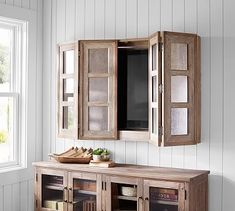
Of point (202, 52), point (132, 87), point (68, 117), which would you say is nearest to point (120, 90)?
point (132, 87)

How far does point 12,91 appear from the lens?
4469mm

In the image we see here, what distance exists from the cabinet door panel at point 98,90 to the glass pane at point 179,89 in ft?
Result: 1.90

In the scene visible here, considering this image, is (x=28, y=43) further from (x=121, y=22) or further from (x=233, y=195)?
(x=233, y=195)

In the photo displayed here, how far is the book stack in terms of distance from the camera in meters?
3.52

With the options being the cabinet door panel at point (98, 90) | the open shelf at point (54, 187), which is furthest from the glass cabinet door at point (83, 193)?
the cabinet door panel at point (98, 90)

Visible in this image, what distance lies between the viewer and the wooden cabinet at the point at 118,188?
3.50m

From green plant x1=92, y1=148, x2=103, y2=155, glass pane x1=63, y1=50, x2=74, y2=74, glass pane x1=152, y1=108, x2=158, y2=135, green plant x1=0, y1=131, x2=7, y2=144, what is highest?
glass pane x1=63, y1=50, x2=74, y2=74

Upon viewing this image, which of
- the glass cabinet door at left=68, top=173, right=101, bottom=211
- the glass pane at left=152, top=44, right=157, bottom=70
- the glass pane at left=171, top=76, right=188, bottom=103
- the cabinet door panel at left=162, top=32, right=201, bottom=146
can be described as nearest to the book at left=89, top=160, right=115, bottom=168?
the glass cabinet door at left=68, top=173, right=101, bottom=211

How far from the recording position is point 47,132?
466 cm

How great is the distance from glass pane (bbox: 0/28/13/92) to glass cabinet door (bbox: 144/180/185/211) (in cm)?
177

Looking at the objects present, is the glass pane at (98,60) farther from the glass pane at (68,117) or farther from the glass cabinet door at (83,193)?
the glass cabinet door at (83,193)

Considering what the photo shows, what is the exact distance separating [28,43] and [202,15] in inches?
70.1

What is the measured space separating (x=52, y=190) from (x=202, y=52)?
187cm

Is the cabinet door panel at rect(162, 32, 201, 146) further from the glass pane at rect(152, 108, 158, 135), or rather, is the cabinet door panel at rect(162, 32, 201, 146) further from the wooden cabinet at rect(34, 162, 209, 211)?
the wooden cabinet at rect(34, 162, 209, 211)
